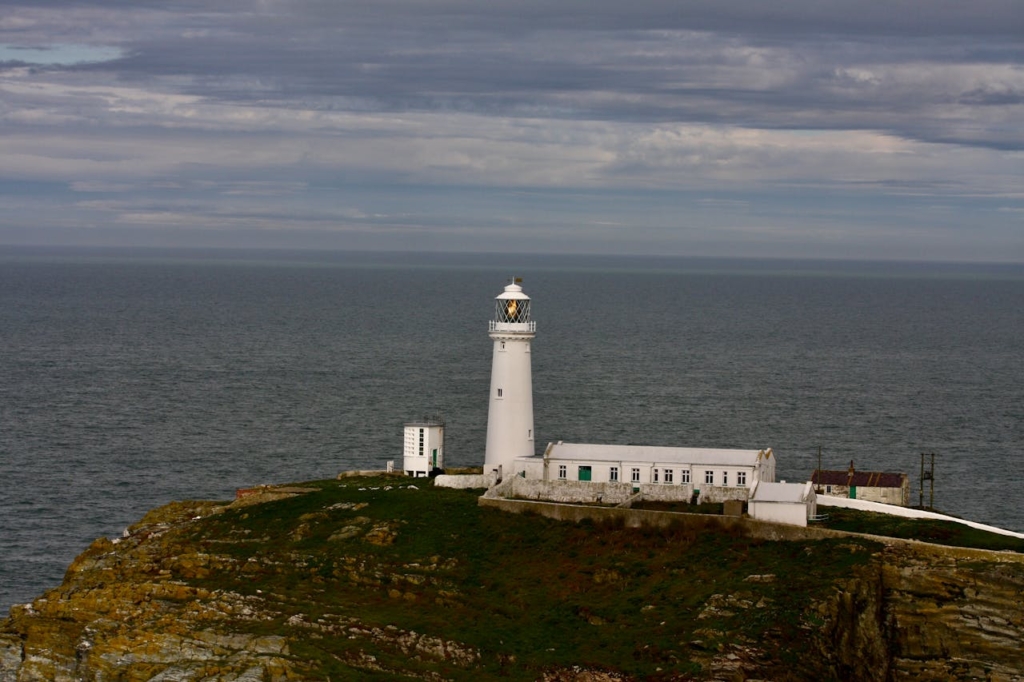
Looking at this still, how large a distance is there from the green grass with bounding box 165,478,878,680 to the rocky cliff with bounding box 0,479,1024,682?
0.34 ft

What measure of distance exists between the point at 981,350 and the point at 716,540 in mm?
134001

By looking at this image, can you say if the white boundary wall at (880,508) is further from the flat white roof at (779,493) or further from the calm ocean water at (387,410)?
the calm ocean water at (387,410)

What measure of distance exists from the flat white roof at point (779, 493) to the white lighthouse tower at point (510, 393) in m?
14.4

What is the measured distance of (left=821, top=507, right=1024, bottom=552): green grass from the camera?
189 feet

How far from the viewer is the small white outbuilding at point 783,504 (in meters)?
60.1

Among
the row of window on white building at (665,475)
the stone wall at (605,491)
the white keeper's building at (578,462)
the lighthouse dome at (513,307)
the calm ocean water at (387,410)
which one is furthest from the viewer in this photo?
the calm ocean water at (387,410)

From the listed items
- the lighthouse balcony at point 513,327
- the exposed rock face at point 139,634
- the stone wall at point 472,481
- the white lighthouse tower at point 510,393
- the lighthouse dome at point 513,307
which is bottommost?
the exposed rock face at point 139,634

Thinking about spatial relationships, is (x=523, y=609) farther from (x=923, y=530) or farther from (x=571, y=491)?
Answer: (x=923, y=530)

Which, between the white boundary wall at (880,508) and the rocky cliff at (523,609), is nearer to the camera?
the rocky cliff at (523,609)

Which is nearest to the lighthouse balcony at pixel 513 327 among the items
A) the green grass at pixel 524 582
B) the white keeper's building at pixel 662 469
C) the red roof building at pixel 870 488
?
the white keeper's building at pixel 662 469

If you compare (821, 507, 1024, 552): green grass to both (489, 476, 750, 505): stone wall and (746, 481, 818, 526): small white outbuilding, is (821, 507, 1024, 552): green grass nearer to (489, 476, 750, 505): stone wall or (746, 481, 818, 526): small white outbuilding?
(746, 481, 818, 526): small white outbuilding

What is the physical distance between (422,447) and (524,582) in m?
21.4

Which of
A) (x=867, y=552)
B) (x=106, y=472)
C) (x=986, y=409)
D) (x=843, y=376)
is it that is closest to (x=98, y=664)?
(x=867, y=552)

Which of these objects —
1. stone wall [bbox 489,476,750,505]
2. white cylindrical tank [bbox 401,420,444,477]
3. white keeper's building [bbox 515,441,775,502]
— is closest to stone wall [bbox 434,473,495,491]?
white keeper's building [bbox 515,441,775,502]
